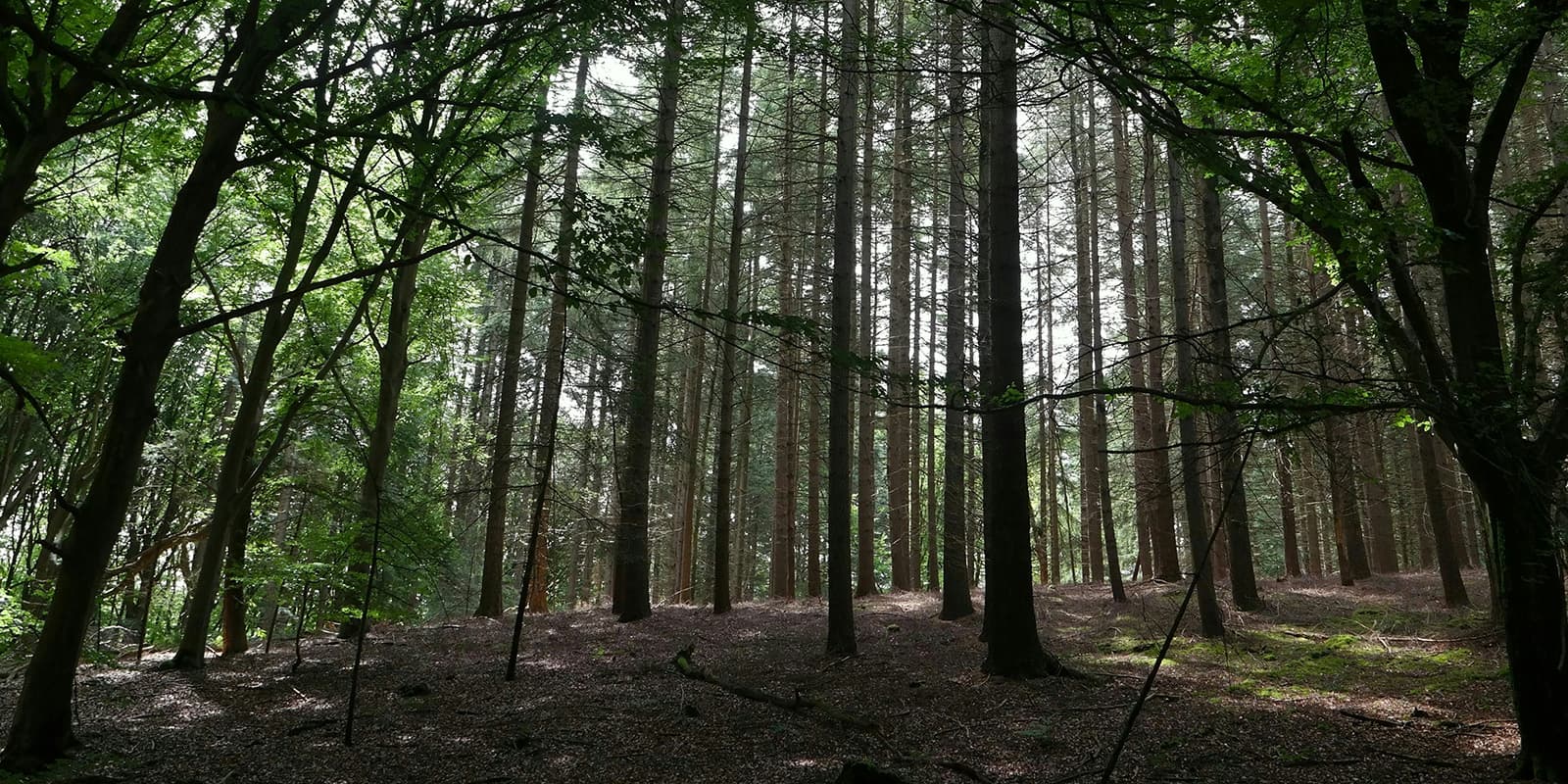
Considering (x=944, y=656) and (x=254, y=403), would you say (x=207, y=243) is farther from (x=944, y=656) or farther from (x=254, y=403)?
(x=944, y=656)

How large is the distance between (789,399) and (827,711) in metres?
11.3

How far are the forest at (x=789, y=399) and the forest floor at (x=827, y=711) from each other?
7 centimetres

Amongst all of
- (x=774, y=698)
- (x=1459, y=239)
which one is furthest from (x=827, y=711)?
(x=1459, y=239)

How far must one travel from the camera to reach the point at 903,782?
15.1 feet

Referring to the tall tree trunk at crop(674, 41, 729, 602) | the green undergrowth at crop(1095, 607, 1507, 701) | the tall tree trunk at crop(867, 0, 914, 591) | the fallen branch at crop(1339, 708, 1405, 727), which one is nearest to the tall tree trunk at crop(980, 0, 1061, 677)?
the green undergrowth at crop(1095, 607, 1507, 701)

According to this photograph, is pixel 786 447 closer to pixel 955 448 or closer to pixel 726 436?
pixel 726 436

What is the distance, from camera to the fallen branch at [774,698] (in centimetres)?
691

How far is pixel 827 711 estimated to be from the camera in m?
7.21

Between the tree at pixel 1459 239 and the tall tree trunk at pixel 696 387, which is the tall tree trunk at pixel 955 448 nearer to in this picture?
the tall tree trunk at pixel 696 387

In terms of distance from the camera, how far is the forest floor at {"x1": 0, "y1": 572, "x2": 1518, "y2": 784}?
5676 mm

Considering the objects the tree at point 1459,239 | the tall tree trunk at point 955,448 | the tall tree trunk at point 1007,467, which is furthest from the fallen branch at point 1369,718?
the tall tree trunk at point 955,448

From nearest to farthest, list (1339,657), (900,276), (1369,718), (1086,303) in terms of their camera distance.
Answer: (1369,718), (1339,657), (900,276), (1086,303)

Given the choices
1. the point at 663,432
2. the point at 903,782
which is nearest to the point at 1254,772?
the point at 903,782

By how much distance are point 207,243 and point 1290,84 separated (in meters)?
15.4
